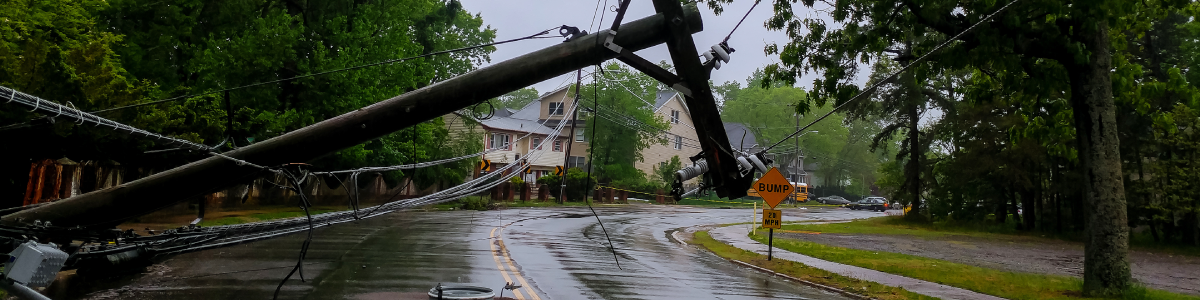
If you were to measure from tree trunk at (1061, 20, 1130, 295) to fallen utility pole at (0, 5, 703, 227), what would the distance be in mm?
9037

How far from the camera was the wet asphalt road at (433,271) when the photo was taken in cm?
990

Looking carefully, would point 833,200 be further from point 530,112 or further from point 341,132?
point 341,132

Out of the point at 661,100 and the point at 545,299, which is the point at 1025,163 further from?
the point at 661,100

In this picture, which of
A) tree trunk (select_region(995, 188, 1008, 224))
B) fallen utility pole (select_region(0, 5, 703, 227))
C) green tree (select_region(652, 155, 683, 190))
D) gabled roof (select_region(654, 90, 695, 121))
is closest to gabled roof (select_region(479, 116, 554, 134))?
green tree (select_region(652, 155, 683, 190))

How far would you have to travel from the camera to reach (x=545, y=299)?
33.2 ft

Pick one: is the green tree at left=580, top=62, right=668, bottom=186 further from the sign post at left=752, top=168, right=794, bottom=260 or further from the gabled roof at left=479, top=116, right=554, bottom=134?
the sign post at left=752, top=168, right=794, bottom=260

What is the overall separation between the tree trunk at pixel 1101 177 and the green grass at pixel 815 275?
296 centimetres

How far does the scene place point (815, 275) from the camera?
15914 millimetres

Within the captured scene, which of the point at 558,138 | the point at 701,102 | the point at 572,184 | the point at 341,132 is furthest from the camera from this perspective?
the point at 558,138

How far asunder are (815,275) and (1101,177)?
5.14 meters

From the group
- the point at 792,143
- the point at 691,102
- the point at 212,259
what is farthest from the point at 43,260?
the point at 792,143

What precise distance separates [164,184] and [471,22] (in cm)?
3914

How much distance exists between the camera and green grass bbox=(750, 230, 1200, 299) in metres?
13.6

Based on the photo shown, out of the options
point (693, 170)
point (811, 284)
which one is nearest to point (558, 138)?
point (811, 284)
